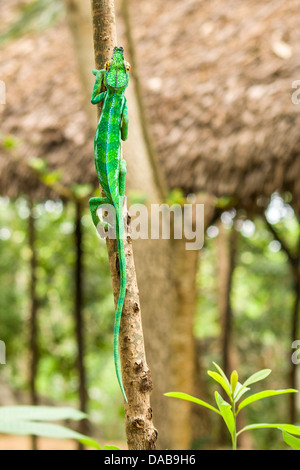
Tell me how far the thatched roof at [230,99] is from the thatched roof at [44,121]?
1.53ft

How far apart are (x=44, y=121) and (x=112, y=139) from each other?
2706 millimetres

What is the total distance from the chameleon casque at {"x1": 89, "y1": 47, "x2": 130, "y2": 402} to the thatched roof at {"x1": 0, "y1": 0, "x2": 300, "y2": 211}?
6.10 ft

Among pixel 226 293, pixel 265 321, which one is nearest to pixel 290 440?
pixel 226 293

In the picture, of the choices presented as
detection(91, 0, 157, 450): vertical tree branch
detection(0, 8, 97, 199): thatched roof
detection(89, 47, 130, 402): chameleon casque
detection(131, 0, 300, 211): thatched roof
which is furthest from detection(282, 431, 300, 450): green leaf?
detection(0, 8, 97, 199): thatched roof

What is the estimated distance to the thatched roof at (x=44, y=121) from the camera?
2990mm

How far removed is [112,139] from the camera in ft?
2.10

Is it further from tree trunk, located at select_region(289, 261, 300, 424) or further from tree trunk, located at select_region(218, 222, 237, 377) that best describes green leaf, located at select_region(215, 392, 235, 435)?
tree trunk, located at select_region(218, 222, 237, 377)

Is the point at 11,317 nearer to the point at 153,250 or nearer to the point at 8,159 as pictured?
the point at 8,159

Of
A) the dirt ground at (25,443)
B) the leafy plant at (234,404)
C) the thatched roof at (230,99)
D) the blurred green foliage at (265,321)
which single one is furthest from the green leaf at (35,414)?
the blurred green foliage at (265,321)

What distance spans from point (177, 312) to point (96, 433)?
179 inches

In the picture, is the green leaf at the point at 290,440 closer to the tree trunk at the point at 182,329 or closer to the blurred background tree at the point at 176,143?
the blurred background tree at the point at 176,143

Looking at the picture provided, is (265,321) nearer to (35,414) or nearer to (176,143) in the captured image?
(176,143)

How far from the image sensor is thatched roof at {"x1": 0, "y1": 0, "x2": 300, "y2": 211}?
257 centimetres

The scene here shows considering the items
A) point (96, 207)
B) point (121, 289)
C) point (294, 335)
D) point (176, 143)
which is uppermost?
point (176, 143)
